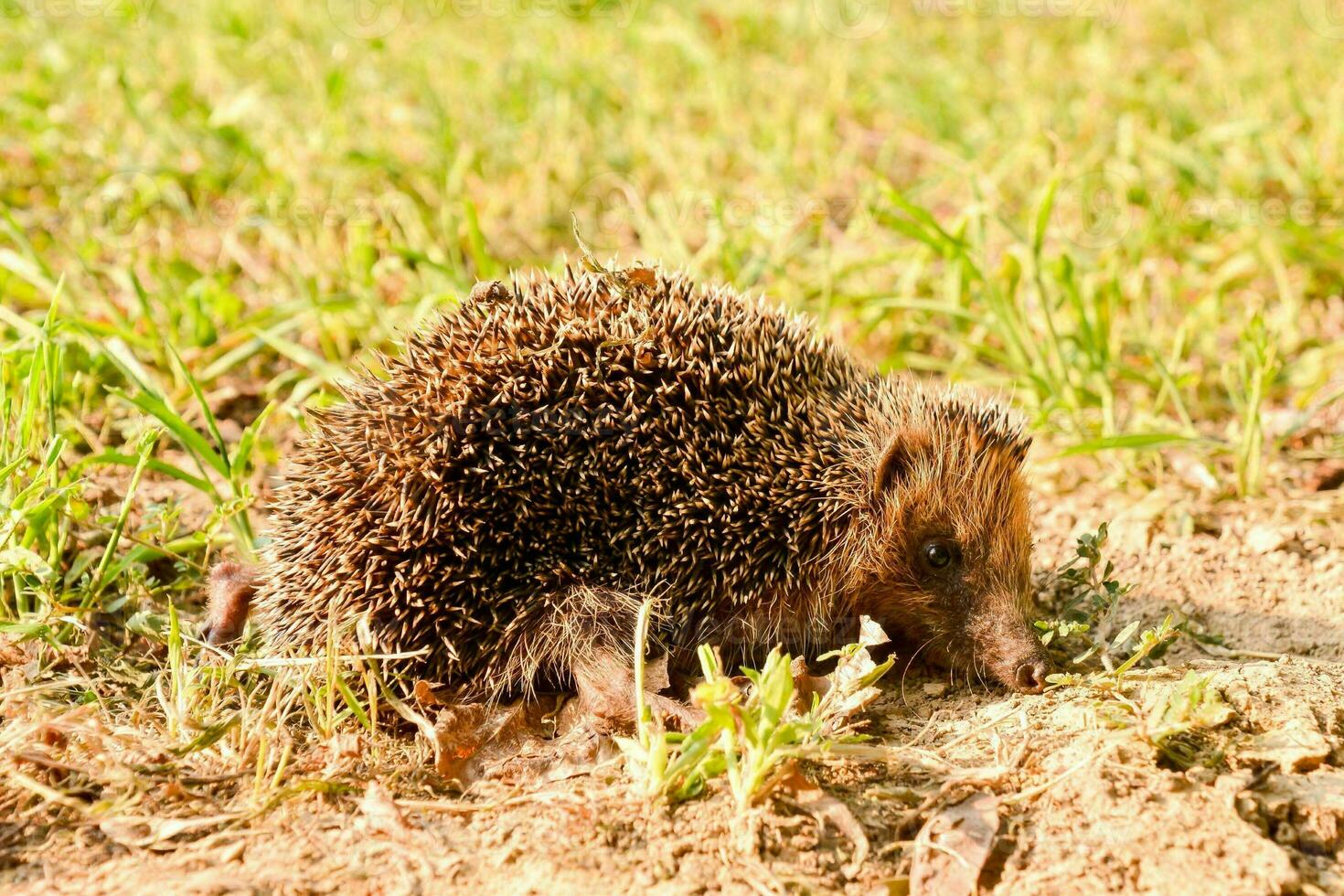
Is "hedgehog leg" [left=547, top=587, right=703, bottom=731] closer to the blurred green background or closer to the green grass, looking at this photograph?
the green grass

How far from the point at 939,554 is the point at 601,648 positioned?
126 cm

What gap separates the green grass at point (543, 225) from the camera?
4340mm

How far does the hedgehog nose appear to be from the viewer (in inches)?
151

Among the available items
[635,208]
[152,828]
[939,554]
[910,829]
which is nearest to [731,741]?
[910,829]

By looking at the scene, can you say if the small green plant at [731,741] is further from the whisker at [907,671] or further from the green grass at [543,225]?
the green grass at [543,225]

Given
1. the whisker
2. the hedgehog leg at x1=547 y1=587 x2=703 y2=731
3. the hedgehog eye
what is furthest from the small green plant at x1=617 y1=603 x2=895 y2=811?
the hedgehog eye

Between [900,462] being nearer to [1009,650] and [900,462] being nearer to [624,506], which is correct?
[1009,650]

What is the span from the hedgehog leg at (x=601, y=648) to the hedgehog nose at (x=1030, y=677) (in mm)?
1075

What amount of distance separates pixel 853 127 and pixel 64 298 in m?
5.22

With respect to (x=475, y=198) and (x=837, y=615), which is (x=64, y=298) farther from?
(x=837, y=615)

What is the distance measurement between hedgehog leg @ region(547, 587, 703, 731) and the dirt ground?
11.7 inches

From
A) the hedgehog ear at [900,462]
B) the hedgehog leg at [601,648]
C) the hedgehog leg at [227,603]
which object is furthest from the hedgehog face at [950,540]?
the hedgehog leg at [227,603]

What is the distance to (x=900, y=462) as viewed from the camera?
4207 millimetres

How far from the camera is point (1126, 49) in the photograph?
9641 mm
